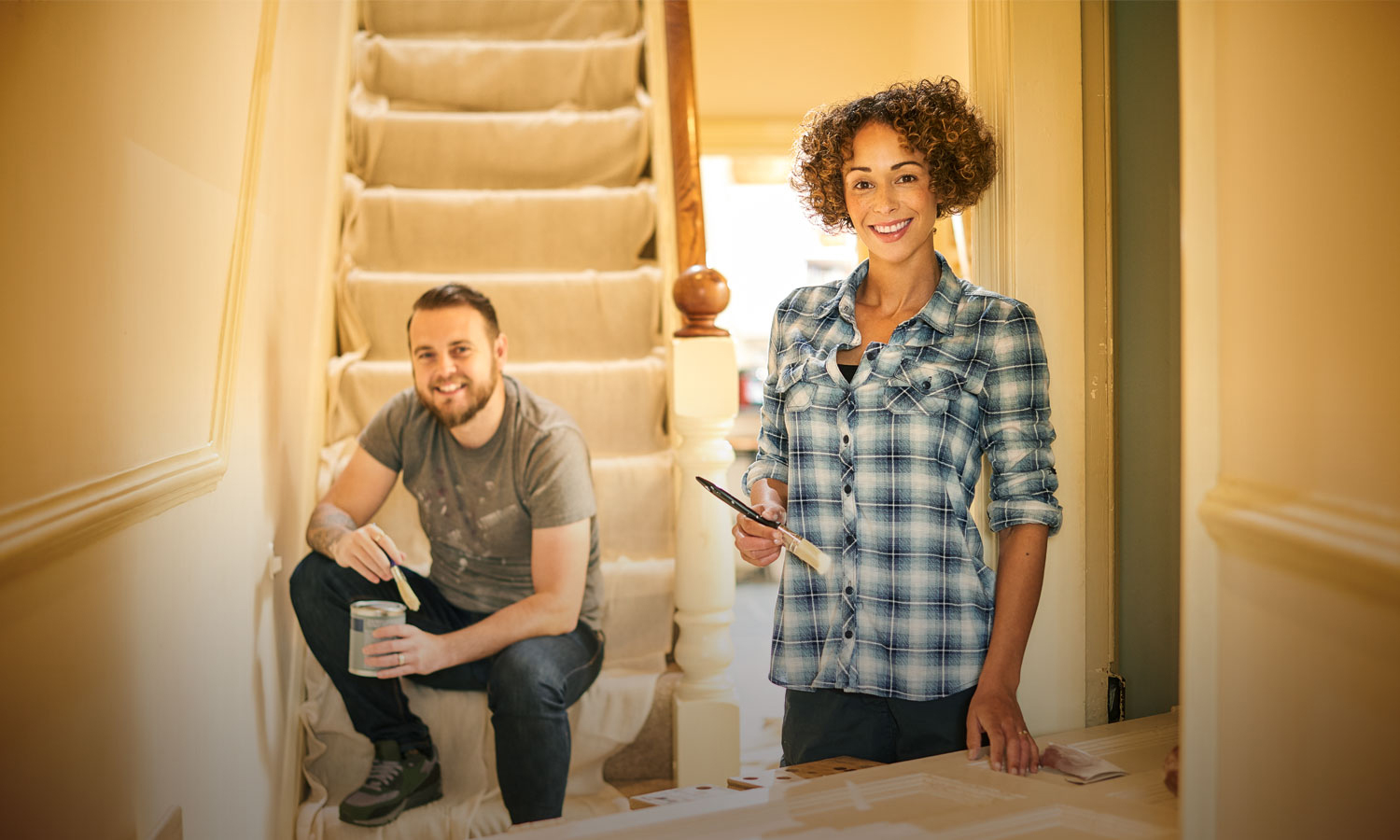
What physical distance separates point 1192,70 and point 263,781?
5.94ft

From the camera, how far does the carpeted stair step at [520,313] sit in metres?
2.25

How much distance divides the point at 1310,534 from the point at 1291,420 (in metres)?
0.10

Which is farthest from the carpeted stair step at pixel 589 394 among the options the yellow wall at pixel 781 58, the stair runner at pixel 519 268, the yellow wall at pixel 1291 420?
the yellow wall at pixel 781 58

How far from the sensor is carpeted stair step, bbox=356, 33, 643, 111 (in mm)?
2656

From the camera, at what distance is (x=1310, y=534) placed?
30.1 inches

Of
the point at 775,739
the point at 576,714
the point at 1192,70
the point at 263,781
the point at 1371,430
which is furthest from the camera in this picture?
the point at 775,739

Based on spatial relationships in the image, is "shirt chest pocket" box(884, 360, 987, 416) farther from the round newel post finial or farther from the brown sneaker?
the brown sneaker

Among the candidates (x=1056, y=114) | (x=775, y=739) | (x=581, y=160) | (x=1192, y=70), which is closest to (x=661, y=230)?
(x=581, y=160)

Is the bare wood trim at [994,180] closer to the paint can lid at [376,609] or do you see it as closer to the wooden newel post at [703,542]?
the wooden newel post at [703,542]

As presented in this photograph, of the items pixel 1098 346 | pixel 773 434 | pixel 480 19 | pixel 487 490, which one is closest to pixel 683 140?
pixel 480 19

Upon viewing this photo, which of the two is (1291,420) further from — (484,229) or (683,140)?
(484,229)

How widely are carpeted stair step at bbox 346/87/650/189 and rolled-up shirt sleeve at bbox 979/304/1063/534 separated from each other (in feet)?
5.03

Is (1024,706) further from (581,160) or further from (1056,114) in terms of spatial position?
(581,160)

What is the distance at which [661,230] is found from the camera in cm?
254
